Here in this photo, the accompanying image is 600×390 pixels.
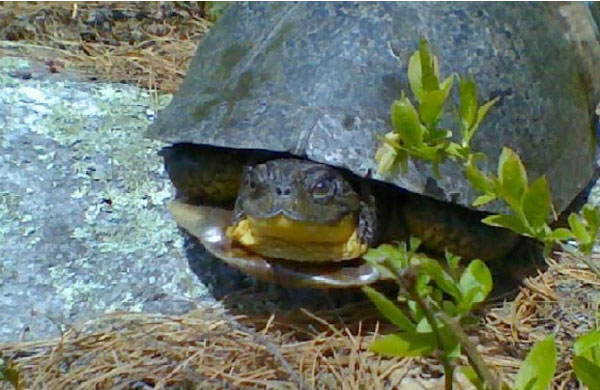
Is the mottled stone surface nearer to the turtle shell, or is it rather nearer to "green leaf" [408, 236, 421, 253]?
the turtle shell

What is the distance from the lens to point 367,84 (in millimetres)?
1910

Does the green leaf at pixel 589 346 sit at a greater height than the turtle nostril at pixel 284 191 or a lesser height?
greater

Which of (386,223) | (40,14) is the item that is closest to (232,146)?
(386,223)

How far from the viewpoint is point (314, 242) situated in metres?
1.87

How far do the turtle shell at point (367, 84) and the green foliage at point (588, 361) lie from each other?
0.66 metres

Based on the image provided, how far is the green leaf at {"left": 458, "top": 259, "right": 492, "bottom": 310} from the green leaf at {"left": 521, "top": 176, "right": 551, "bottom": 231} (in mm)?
75

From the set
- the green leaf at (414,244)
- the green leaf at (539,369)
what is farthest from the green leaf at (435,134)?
the green leaf at (539,369)

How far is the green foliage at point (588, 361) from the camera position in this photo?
3.73ft

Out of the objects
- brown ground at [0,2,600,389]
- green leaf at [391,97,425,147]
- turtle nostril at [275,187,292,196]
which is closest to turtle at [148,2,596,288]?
turtle nostril at [275,187,292,196]

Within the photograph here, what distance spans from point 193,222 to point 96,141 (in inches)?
20.6

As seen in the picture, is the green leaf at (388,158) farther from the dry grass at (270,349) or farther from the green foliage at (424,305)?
the dry grass at (270,349)

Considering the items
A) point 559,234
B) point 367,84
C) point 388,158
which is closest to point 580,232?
point 559,234

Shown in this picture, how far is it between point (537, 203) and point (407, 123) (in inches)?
6.2

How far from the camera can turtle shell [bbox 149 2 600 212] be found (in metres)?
1.87
